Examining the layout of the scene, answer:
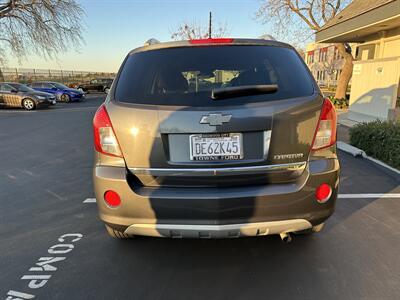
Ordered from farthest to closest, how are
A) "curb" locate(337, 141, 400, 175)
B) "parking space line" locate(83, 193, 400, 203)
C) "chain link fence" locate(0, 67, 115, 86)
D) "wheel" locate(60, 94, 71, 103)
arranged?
1. "chain link fence" locate(0, 67, 115, 86)
2. "wheel" locate(60, 94, 71, 103)
3. "curb" locate(337, 141, 400, 175)
4. "parking space line" locate(83, 193, 400, 203)

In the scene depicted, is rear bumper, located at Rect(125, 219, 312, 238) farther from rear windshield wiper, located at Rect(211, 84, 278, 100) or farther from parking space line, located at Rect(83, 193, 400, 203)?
parking space line, located at Rect(83, 193, 400, 203)

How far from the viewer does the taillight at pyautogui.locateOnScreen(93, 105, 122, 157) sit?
82.7 inches

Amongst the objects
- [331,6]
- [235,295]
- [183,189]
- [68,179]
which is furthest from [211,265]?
[331,6]

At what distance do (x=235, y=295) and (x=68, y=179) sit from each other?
3527 millimetres

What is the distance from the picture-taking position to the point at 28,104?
1611 centimetres

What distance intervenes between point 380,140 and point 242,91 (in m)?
4.44

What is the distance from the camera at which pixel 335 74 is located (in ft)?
158

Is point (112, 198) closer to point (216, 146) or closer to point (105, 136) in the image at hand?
point (105, 136)

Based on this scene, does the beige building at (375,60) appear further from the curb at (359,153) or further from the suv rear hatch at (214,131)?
the suv rear hatch at (214,131)

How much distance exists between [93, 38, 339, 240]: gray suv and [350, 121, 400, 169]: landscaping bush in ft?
11.6

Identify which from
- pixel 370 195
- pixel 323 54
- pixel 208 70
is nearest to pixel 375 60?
pixel 370 195

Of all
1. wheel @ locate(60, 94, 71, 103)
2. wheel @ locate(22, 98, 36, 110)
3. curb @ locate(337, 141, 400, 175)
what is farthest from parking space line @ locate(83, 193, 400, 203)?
wheel @ locate(60, 94, 71, 103)

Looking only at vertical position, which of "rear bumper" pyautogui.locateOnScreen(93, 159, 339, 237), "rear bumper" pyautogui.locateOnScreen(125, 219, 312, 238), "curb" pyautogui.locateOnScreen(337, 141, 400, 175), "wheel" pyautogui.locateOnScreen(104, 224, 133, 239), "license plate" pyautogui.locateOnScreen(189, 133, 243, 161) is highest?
"license plate" pyautogui.locateOnScreen(189, 133, 243, 161)

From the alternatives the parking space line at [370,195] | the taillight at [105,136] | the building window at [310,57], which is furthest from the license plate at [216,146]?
the building window at [310,57]
